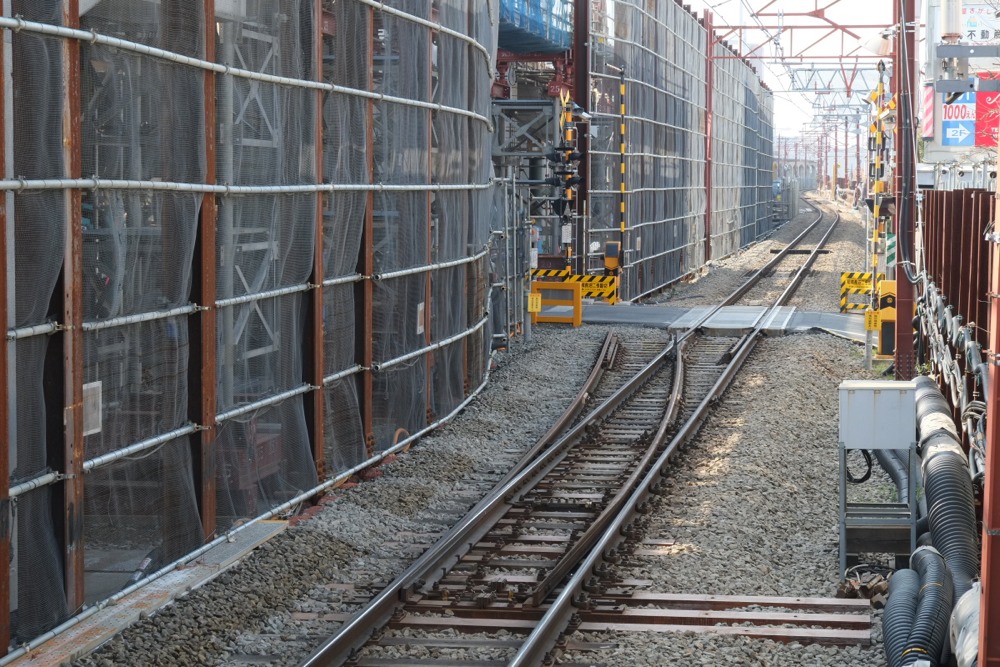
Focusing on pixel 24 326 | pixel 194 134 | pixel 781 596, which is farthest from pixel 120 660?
pixel 781 596

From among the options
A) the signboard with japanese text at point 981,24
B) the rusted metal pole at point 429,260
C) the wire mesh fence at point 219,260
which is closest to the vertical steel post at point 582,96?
the signboard with japanese text at point 981,24

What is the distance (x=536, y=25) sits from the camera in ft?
89.1

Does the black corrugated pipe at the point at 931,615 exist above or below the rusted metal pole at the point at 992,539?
below

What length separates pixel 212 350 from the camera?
10062 millimetres

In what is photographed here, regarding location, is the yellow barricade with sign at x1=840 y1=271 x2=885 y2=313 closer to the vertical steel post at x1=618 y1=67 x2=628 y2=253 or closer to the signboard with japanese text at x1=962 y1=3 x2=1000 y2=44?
the vertical steel post at x1=618 y1=67 x2=628 y2=253

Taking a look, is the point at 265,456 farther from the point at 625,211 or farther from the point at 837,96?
the point at 837,96

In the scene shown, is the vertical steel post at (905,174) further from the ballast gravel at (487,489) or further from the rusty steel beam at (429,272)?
the rusty steel beam at (429,272)

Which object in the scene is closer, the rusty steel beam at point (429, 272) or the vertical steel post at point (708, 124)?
the rusty steel beam at point (429, 272)

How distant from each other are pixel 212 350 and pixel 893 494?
633 centimetres

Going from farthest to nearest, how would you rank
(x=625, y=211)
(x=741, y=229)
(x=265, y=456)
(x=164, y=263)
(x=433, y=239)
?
(x=741, y=229), (x=625, y=211), (x=433, y=239), (x=265, y=456), (x=164, y=263)

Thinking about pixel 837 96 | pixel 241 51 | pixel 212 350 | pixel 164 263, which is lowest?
pixel 212 350

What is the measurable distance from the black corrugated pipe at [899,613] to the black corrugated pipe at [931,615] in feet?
0.14

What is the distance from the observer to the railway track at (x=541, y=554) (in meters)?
8.36

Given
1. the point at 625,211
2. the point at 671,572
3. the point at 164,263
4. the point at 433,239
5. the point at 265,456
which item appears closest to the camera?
the point at 164,263
